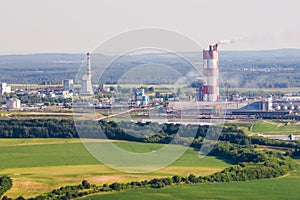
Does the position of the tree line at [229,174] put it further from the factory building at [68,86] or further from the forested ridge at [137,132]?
the factory building at [68,86]

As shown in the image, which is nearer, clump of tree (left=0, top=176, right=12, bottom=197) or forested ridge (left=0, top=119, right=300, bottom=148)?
clump of tree (left=0, top=176, right=12, bottom=197)

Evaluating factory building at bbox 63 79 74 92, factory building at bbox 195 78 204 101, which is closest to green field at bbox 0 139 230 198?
factory building at bbox 195 78 204 101

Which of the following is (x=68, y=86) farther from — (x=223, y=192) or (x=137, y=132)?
(x=223, y=192)

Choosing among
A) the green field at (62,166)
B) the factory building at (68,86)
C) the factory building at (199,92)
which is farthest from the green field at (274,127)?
the factory building at (68,86)

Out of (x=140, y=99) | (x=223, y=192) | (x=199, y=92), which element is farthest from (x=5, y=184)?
(x=140, y=99)

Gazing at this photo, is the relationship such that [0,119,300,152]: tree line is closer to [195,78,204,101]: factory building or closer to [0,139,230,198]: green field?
[0,139,230,198]: green field
